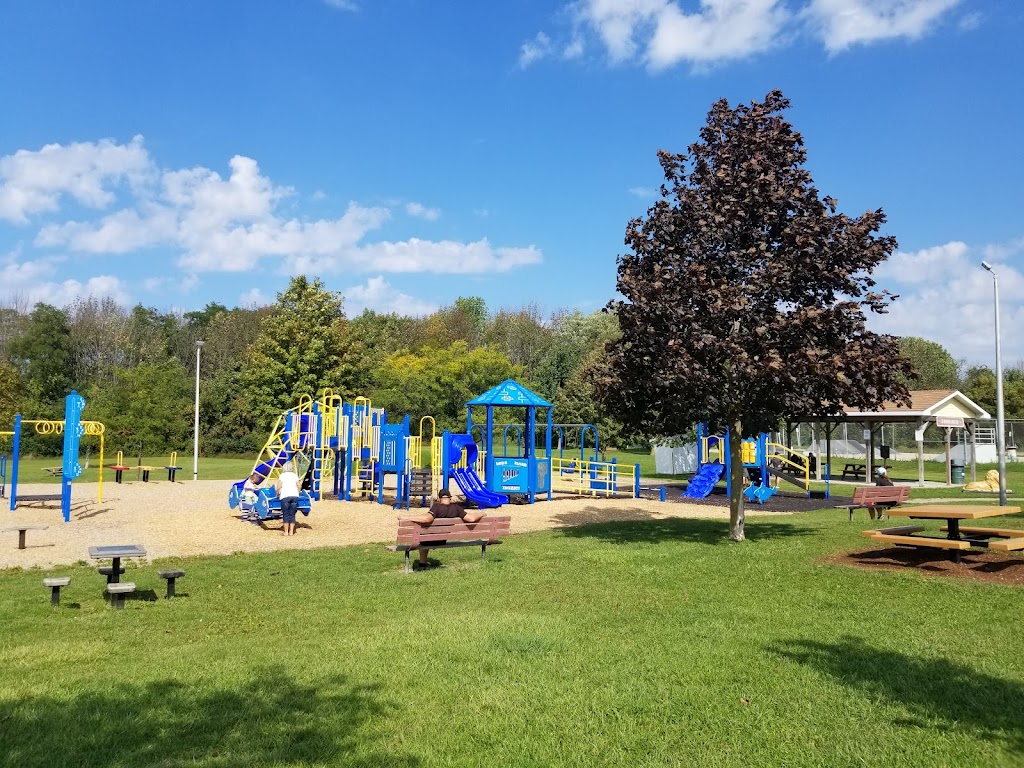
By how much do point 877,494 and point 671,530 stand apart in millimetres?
5159

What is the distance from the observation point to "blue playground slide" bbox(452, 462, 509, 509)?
2119 centimetres

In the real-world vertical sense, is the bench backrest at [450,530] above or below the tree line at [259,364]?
below

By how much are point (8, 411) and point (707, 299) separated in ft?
142

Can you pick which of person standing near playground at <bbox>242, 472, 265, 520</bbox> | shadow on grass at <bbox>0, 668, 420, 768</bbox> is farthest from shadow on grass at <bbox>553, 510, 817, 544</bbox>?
shadow on grass at <bbox>0, 668, 420, 768</bbox>

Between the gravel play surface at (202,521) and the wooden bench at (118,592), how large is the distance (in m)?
4.17

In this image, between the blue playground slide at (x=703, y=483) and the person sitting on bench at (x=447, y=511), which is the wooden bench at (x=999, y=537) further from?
the blue playground slide at (x=703, y=483)

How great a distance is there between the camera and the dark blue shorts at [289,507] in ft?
52.4

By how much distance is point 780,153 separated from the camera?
1301 centimetres

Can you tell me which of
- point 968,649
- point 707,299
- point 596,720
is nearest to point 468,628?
point 596,720

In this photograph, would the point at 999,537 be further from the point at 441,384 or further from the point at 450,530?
the point at 441,384

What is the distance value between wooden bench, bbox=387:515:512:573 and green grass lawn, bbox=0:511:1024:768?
0.75 meters

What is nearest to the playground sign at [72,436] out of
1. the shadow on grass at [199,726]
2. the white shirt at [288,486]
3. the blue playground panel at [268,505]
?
the blue playground panel at [268,505]

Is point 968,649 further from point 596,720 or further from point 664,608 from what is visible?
point 596,720

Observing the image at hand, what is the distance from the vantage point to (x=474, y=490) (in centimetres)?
2122
